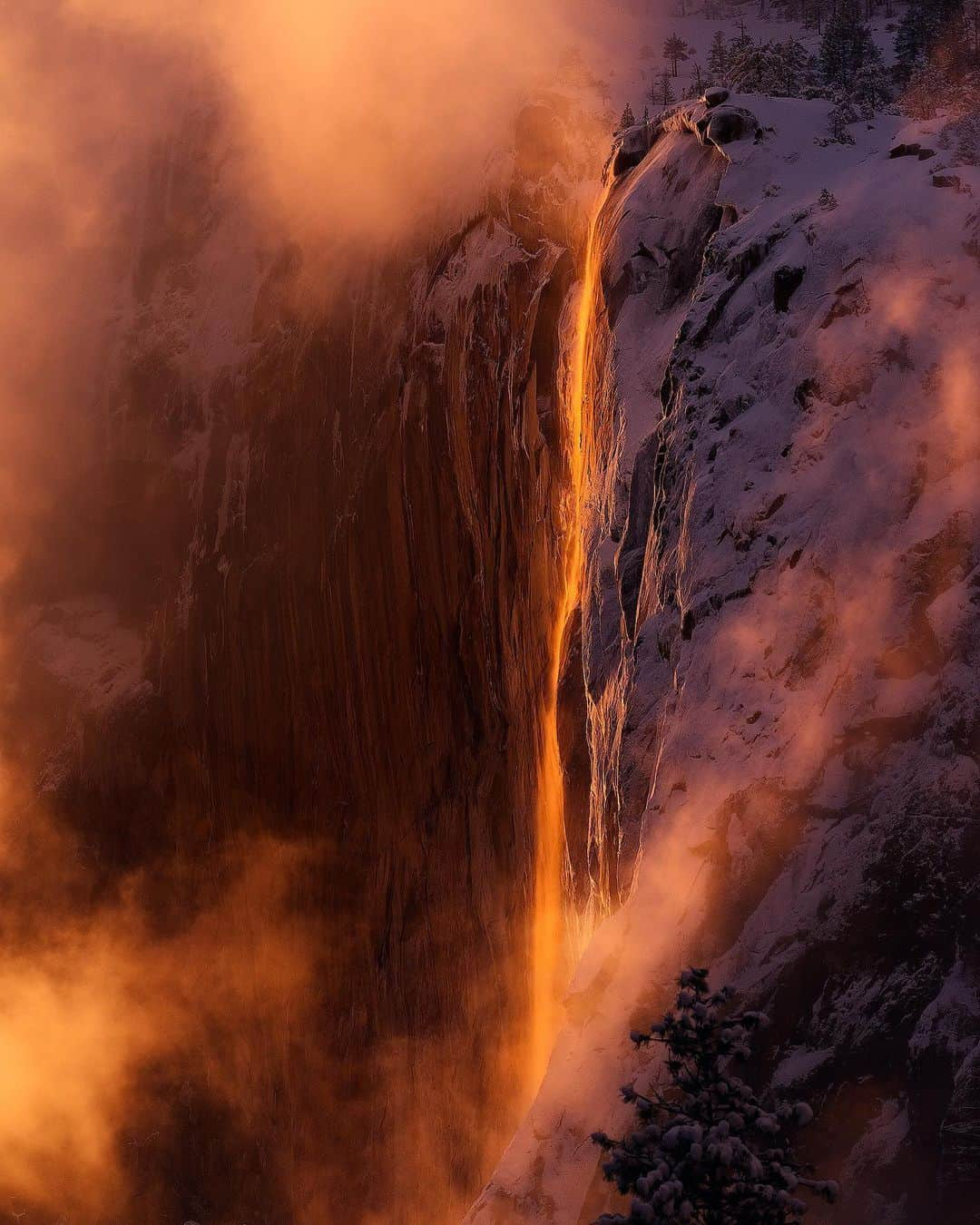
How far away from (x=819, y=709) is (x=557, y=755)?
10.1 m

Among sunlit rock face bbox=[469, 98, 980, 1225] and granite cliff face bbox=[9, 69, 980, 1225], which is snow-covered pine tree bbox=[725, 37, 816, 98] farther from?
sunlit rock face bbox=[469, 98, 980, 1225]

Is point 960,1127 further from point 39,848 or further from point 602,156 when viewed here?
point 39,848

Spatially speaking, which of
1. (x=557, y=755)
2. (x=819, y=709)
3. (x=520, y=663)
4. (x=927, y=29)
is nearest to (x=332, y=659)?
(x=520, y=663)

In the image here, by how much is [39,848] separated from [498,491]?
1774 cm

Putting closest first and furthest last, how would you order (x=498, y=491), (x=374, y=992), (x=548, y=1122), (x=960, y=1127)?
1. (x=960, y=1127)
2. (x=548, y=1122)
3. (x=498, y=491)
4. (x=374, y=992)

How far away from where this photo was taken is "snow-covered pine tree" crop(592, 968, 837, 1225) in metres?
8.16

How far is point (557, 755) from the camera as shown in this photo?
71.7ft

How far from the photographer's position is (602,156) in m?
29.7

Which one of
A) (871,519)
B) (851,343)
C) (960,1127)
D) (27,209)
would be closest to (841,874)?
(960,1127)

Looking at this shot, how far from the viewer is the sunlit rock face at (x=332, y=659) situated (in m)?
27.8

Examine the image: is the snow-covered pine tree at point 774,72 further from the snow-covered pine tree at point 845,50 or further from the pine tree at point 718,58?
the pine tree at point 718,58

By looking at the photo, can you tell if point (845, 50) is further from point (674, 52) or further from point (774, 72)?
point (774, 72)

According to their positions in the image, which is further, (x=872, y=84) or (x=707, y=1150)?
(x=872, y=84)

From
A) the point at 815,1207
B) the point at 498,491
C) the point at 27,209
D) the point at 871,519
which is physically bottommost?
the point at 815,1207
